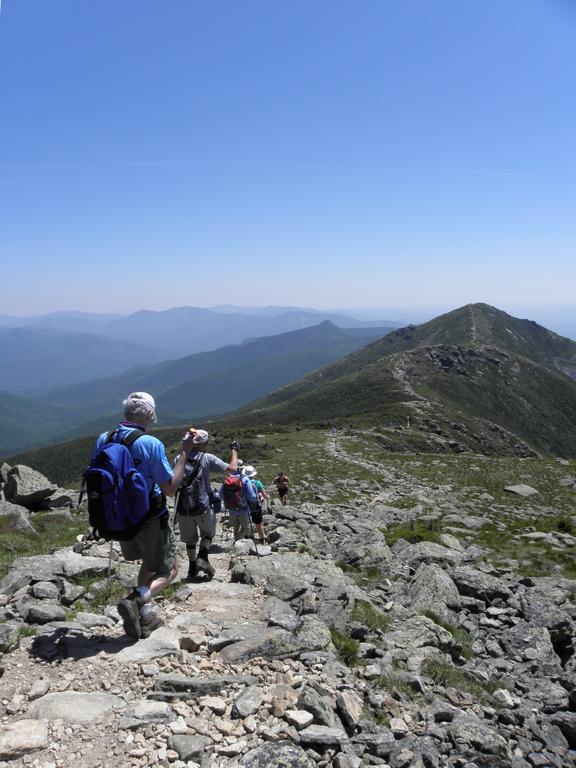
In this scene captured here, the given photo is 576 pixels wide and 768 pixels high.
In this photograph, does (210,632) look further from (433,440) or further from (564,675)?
(433,440)

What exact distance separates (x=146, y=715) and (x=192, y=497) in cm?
470

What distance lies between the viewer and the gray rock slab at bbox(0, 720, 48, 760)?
474cm

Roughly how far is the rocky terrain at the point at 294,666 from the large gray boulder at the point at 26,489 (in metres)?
13.0

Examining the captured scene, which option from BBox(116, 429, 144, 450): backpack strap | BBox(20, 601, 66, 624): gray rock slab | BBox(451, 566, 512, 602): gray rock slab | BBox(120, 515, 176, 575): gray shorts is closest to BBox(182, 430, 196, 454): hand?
BBox(116, 429, 144, 450): backpack strap

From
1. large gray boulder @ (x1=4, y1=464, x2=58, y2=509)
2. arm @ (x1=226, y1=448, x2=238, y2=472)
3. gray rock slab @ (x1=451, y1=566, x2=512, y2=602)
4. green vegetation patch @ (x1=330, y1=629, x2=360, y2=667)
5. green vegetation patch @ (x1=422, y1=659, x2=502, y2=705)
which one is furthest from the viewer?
large gray boulder @ (x1=4, y1=464, x2=58, y2=509)

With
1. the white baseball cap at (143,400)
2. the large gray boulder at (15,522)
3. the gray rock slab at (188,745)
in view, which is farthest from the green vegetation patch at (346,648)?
the large gray boulder at (15,522)

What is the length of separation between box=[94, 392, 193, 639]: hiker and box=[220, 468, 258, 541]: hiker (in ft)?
21.3

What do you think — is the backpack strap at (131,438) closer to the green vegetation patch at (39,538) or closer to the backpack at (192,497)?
the backpack at (192,497)

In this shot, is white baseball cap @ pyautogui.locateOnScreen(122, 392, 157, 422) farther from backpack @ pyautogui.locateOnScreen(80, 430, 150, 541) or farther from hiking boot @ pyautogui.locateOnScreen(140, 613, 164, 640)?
hiking boot @ pyautogui.locateOnScreen(140, 613, 164, 640)

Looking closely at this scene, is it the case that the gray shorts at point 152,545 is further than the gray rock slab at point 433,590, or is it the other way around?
the gray rock slab at point 433,590

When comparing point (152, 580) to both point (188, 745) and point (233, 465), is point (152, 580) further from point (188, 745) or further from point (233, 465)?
point (233, 465)

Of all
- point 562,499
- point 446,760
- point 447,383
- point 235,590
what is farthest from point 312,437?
point 447,383

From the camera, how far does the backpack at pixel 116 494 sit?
20.3 feet

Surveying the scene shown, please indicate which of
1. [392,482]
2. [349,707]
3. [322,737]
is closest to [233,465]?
[349,707]
